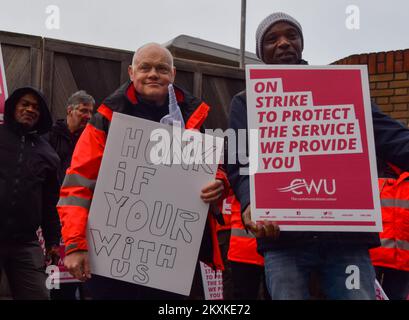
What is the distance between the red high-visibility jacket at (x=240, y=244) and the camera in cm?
337

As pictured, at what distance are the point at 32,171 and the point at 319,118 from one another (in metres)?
2.00

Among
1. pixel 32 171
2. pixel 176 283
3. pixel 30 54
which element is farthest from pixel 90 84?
pixel 176 283

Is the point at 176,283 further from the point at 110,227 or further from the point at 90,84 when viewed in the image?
the point at 90,84

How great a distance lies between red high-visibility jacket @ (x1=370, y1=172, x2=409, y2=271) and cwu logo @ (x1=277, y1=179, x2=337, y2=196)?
4.37ft

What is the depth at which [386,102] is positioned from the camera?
21.2 ft

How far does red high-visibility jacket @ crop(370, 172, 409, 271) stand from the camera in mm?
3477

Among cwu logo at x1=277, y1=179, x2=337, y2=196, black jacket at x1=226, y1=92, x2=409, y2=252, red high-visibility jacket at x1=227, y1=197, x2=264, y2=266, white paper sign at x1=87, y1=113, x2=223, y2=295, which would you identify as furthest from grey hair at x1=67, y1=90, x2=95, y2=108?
cwu logo at x1=277, y1=179, x2=337, y2=196

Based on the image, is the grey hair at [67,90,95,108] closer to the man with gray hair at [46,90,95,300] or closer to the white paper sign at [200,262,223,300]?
the man with gray hair at [46,90,95,300]

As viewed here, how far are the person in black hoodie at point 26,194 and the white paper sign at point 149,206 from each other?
1.31 m

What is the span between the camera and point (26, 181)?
12.0 feet

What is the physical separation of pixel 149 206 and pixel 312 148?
681mm

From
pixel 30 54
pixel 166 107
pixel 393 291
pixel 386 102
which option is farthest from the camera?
pixel 386 102

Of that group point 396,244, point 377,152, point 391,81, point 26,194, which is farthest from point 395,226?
point 391,81

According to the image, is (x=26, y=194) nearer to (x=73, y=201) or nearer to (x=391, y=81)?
(x=73, y=201)
